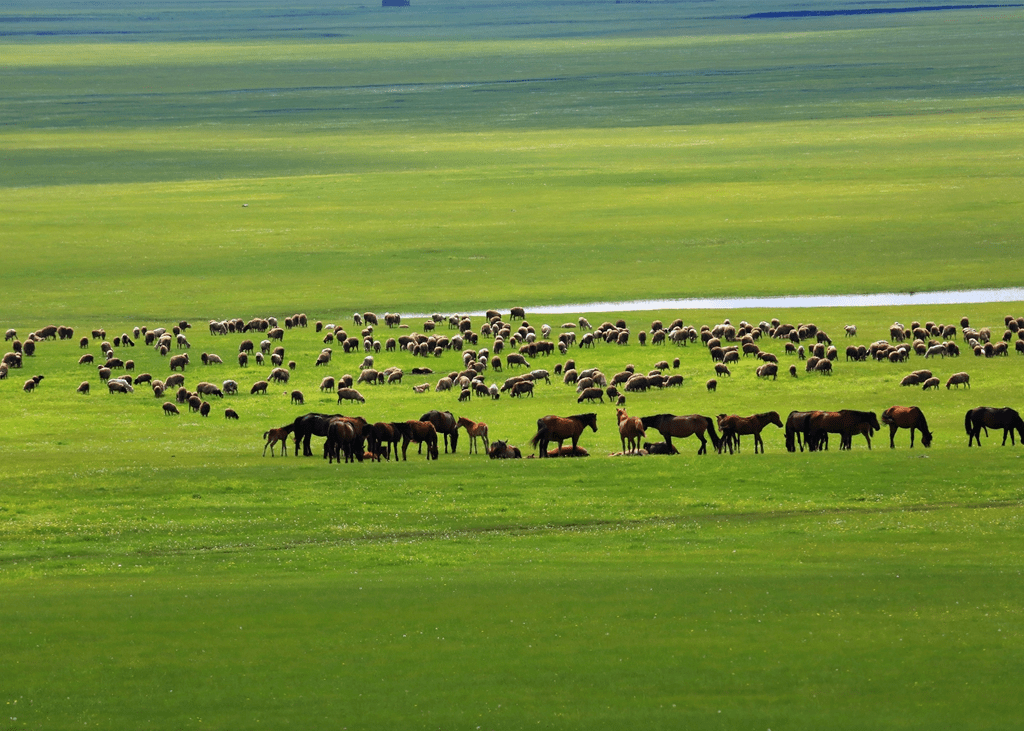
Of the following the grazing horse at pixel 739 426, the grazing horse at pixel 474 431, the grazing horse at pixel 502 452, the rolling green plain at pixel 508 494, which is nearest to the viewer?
the rolling green plain at pixel 508 494

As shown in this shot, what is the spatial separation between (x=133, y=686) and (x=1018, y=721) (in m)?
10.3

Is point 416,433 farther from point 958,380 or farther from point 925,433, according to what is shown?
point 958,380

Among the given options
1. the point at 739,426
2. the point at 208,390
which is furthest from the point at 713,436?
the point at 208,390

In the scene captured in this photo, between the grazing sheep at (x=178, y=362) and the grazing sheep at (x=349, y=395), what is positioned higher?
the grazing sheep at (x=178, y=362)

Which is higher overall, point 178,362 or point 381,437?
point 178,362

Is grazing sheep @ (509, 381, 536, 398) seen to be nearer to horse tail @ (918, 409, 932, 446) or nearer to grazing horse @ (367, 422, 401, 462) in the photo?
grazing horse @ (367, 422, 401, 462)

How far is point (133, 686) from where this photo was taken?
17.7 metres

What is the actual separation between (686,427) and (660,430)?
1.83 feet

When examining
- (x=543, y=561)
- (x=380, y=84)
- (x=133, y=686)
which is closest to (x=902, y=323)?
(x=543, y=561)

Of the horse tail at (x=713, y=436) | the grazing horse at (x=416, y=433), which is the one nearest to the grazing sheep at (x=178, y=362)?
the grazing horse at (x=416, y=433)

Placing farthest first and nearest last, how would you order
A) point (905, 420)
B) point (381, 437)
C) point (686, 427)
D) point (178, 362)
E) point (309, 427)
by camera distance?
point (178, 362), point (309, 427), point (686, 427), point (905, 420), point (381, 437)

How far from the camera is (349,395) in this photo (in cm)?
3875

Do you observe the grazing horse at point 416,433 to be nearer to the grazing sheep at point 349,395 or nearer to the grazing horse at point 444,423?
the grazing horse at point 444,423

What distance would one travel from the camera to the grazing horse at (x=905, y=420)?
1206 inches
